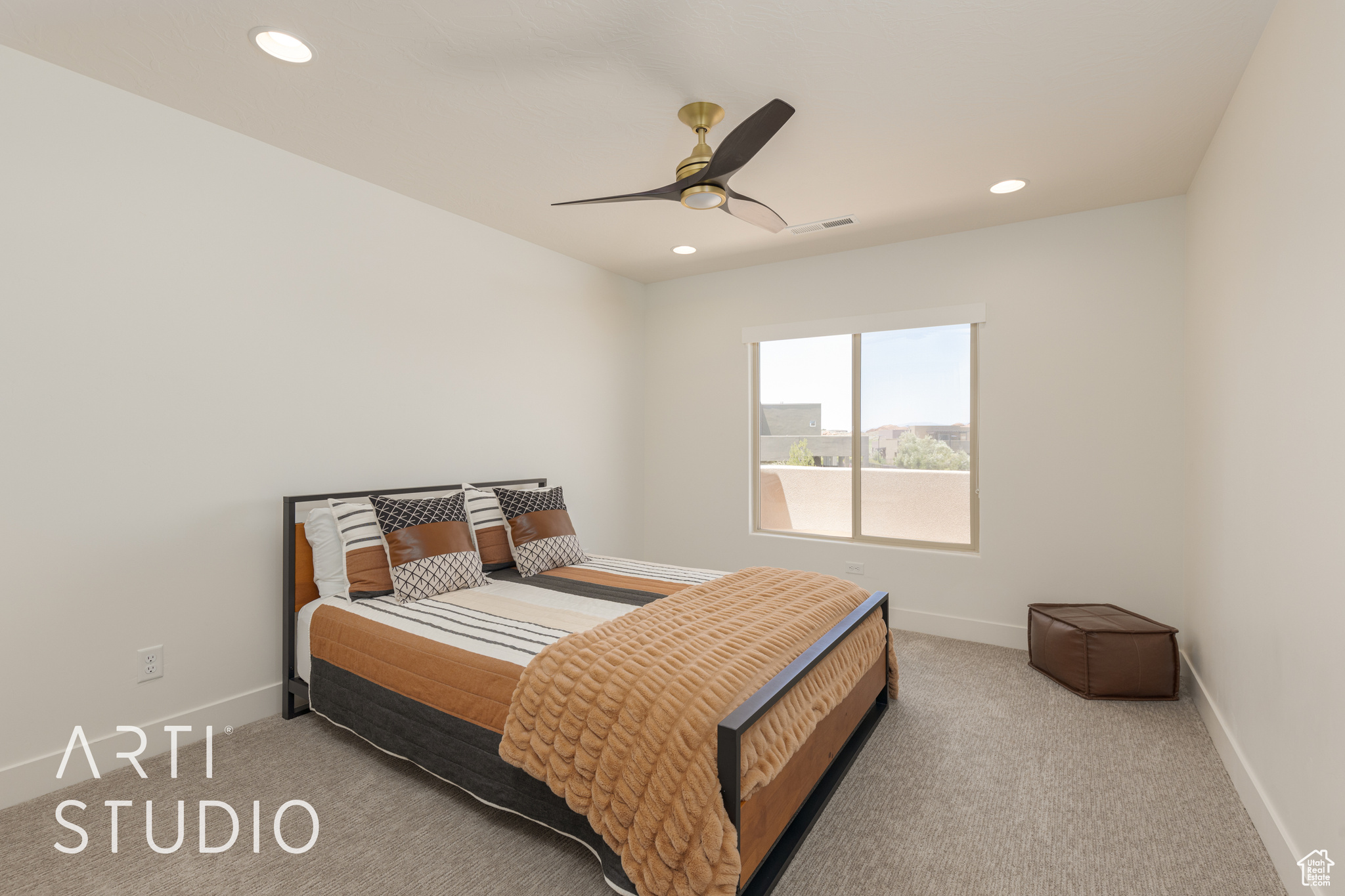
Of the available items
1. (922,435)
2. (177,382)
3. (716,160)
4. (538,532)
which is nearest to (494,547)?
(538,532)

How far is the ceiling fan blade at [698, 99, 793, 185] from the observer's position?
1.97 m

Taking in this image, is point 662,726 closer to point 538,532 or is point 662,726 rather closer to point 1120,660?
point 538,532

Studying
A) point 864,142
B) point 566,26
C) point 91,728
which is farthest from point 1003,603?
point 91,728

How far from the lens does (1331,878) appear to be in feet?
4.95

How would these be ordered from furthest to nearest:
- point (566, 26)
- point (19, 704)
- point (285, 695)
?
1. point (285, 695)
2. point (19, 704)
3. point (566, 26)

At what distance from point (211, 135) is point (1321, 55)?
3.83 m

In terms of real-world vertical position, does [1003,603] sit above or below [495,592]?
below

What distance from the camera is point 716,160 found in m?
2.22

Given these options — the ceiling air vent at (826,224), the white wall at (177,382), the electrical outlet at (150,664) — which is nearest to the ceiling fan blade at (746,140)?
the ceiling air vent at (826,224)

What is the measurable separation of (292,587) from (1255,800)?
3.79 metres

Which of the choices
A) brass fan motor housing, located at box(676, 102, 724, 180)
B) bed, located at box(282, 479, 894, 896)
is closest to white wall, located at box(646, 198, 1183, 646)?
bed, located at box(282, 479, 894, 896)

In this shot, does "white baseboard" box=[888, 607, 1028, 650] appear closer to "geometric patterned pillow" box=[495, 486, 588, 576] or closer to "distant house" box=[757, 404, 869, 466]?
"distant house" box=[757, 404, 869, 466]

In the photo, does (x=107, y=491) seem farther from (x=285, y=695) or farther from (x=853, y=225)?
(x=853, y=225)

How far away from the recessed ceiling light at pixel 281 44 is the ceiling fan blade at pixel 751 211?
1550mm
